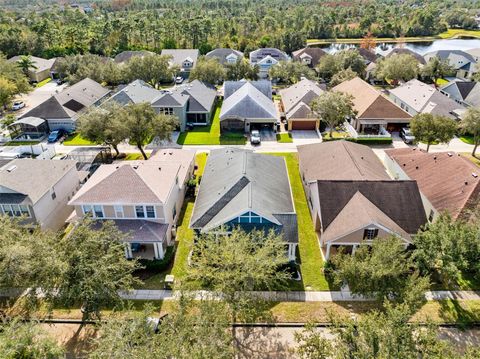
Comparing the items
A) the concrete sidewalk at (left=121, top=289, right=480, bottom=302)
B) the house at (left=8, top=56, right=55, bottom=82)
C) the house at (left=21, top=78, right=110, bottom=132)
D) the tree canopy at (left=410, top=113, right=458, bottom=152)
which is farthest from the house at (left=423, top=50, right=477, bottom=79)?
the house at (left=8, top=56, right=55, bottom=82)

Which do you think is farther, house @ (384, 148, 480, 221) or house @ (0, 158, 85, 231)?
house @ (0, 158, 85, 231)

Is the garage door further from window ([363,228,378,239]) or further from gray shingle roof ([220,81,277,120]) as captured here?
window ([363,228,378,239])

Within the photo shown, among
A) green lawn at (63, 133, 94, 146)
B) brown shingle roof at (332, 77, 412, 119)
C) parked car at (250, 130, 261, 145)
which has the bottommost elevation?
green lawn at (63, 133, 94, 146)

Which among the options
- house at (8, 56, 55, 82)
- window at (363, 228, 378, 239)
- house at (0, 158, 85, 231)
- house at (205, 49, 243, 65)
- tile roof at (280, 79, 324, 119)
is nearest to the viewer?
window at (363, 228, 378, 239)

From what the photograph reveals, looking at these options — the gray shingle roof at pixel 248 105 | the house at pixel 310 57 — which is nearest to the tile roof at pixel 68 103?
the gray shingle roof at pixel 248 105

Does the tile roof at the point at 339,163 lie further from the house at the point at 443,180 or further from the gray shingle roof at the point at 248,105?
the gray shingle roof at the point at 248,105

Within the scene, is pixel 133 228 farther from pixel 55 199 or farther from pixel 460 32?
pixel 460 32

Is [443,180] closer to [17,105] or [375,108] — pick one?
[375,108]
